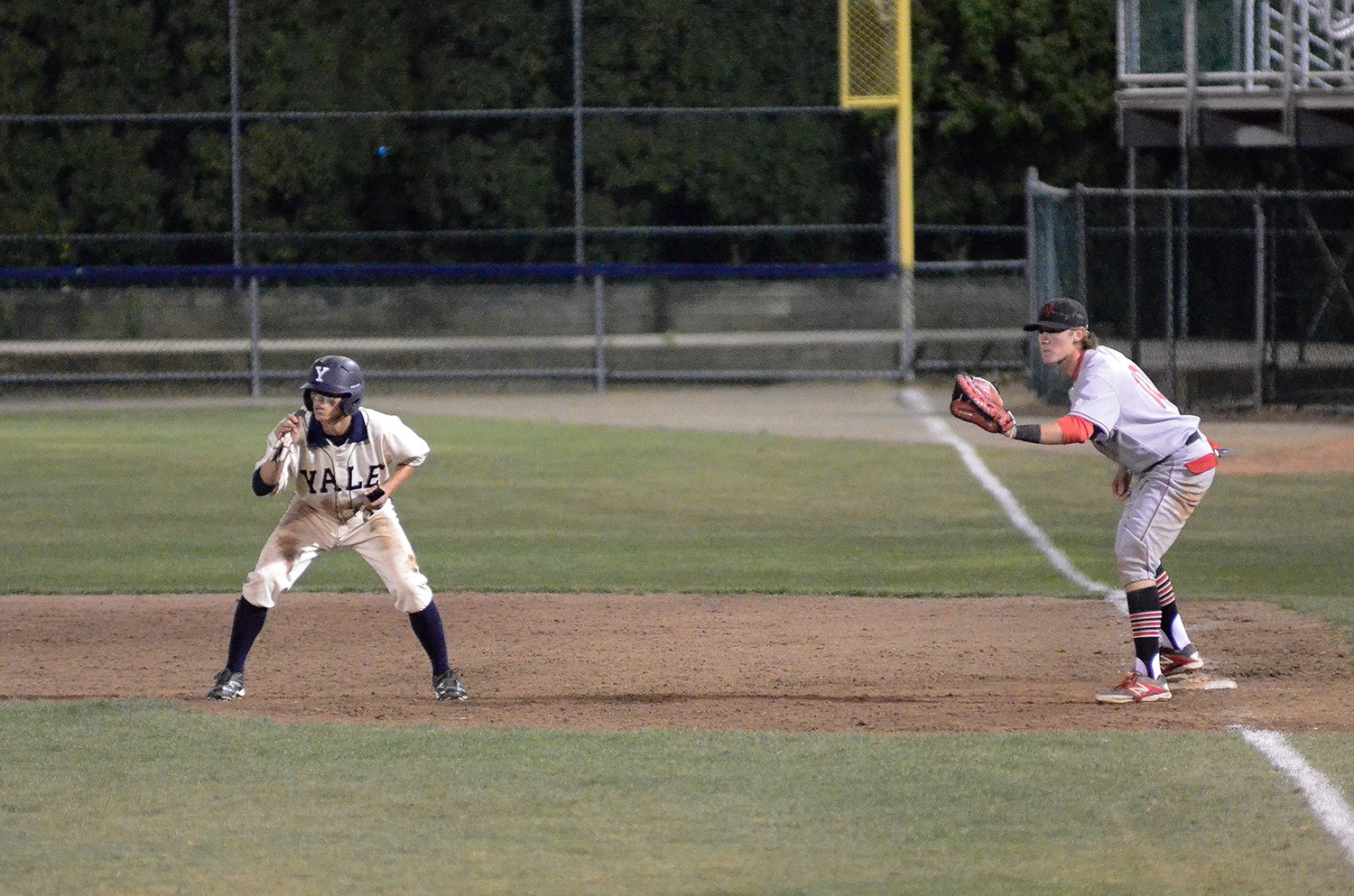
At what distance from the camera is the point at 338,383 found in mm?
6762

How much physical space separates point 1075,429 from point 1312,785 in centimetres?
161

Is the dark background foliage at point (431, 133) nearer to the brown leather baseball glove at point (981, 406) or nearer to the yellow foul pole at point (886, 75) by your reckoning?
the yellow foul pole at point (886, 75)

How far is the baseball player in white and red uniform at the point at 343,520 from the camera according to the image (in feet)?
23.1

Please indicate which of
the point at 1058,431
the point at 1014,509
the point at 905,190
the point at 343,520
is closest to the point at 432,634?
the point at 343,520

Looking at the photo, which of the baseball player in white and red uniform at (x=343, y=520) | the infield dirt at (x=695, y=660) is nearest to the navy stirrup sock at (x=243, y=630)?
the baseball player in white and red uniform at (x=343, y=520)

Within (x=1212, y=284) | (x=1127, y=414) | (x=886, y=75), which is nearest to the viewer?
(x=1127, y=414)

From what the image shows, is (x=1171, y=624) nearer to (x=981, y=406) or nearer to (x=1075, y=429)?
(x=1075, y=429)

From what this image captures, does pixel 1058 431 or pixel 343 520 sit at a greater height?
pixel 1058 431

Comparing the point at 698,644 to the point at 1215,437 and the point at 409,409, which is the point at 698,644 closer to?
the point at 1215,437

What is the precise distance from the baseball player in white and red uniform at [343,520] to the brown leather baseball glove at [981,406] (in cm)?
211

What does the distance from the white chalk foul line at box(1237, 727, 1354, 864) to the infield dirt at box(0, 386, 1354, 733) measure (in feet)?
0.88

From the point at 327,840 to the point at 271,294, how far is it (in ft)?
64.6

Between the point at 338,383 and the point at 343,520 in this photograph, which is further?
the point at 343,520

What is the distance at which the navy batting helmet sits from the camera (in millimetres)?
6738
